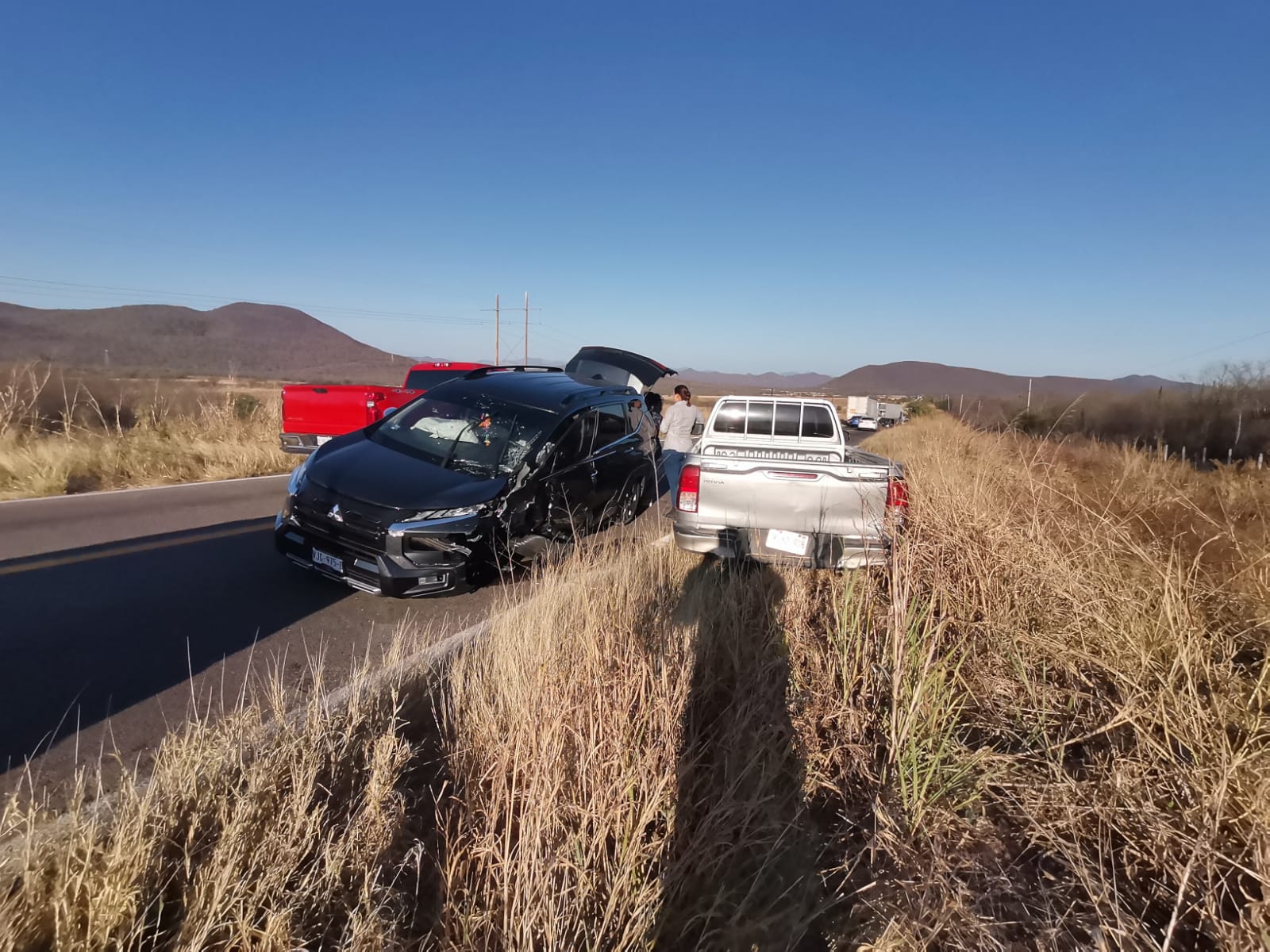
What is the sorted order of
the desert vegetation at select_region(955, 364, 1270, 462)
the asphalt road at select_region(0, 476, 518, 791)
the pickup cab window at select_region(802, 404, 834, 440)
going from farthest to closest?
the desert vegetation at select_region(955, 364, 1270, 462) < the pickup cab window at select_region(802, 404, 834, 440) < the asphalt road at select_region(0, 476, 518, 791)

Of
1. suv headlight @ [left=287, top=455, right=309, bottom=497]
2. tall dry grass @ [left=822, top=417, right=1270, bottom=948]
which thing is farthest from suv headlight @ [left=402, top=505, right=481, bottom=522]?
tall dry grass @ [left=822, top=417, right=1270, bottom=948]

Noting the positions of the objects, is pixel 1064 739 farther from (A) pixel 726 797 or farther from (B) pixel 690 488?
(B) pixel 690 488

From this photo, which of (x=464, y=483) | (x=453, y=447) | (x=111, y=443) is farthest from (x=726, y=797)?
(x=111, y=443)

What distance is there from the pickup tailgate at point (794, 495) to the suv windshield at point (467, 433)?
174 centimetres

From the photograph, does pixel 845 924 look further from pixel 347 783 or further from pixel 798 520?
pixel 798 520

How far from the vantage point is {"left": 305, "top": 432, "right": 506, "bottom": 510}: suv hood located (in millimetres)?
5262

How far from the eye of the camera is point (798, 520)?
5.60 m

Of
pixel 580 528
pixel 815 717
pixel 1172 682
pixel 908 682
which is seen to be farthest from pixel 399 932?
pixel 580 528

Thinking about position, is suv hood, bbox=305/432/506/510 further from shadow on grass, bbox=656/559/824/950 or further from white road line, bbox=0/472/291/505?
white road line, bbox=0/472/291/505

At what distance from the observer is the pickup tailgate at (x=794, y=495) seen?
5332mm

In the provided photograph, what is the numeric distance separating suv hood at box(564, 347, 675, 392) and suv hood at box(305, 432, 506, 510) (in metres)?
9.51

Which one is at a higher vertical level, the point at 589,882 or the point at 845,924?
the point at 589,882

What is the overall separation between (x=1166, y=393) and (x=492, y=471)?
29.3m

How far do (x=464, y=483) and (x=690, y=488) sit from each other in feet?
6.51
